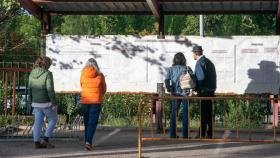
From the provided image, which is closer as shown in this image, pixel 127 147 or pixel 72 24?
pixel 127 147

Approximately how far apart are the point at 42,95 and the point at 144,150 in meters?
1.93

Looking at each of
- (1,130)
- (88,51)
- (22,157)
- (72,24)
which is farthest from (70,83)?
(72,24)

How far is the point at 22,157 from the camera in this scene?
32.0 ft

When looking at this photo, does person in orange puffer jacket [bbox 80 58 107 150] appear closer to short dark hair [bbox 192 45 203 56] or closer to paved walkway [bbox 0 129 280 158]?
paved walkway [bbox 0 129 280 158]

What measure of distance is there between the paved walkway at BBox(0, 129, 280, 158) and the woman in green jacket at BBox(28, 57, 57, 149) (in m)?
0.34

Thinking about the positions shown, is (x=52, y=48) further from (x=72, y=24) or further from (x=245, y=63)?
(x=72, y=24)

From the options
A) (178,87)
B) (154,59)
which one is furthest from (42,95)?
(154,59)

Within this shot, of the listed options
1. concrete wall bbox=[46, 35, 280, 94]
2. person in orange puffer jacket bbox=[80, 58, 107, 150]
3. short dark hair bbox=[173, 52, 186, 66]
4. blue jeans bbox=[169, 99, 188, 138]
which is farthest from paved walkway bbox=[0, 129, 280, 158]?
concrete wall bbox=[46, 35, 280, 94]

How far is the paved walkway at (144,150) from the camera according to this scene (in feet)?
32.7

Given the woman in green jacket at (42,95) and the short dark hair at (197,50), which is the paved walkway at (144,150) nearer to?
the woman in green jacket at (42,95)

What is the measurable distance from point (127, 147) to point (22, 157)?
6.78 ft

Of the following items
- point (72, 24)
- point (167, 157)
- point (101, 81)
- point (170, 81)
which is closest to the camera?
point (167, 157)

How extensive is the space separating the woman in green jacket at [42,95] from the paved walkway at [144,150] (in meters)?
0.34

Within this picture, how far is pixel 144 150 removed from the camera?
10.6m
